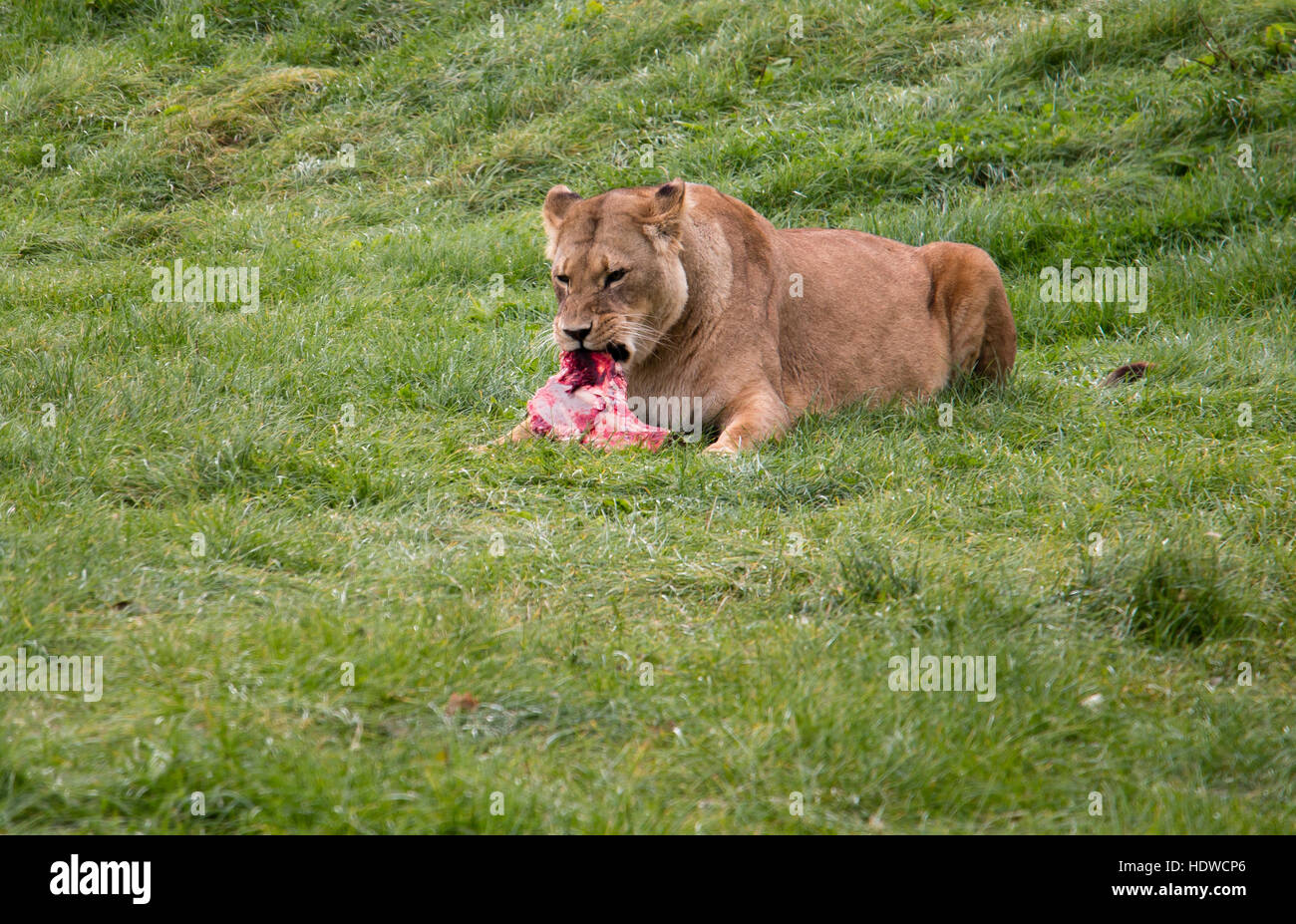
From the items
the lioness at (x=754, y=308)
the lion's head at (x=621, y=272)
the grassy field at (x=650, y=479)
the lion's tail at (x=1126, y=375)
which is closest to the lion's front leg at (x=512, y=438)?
the lioness at (x=754, y=308)

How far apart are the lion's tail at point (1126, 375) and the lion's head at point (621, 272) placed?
8.23ft

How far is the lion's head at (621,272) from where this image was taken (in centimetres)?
595

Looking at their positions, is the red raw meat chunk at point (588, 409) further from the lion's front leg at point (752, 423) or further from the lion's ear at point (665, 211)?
the lion's ear at point (665, 211)

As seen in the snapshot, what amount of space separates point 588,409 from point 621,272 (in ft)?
2.30

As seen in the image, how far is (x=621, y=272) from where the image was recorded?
601 cm

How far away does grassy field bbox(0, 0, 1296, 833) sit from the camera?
3.16 metres

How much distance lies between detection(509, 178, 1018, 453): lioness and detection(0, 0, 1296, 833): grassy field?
0.38m

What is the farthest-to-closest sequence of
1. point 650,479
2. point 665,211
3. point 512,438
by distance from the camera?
point 665,211 → point 512,438 → point 650,479

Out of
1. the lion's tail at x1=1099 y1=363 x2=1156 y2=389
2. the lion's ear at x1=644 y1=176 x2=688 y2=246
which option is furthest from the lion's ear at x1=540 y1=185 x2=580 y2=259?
the lion's tail at x1=1099 y1=363 x2=1156 y2=389

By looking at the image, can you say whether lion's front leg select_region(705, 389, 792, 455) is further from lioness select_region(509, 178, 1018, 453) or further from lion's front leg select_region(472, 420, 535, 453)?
lion's front leg select_region(472, 420, 535, 453)

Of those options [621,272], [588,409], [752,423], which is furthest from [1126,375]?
[588,409]

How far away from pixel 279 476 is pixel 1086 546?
312cm

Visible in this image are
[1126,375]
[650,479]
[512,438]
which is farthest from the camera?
[1126,375]

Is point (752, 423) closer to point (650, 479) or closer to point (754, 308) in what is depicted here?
point (754, 308)
